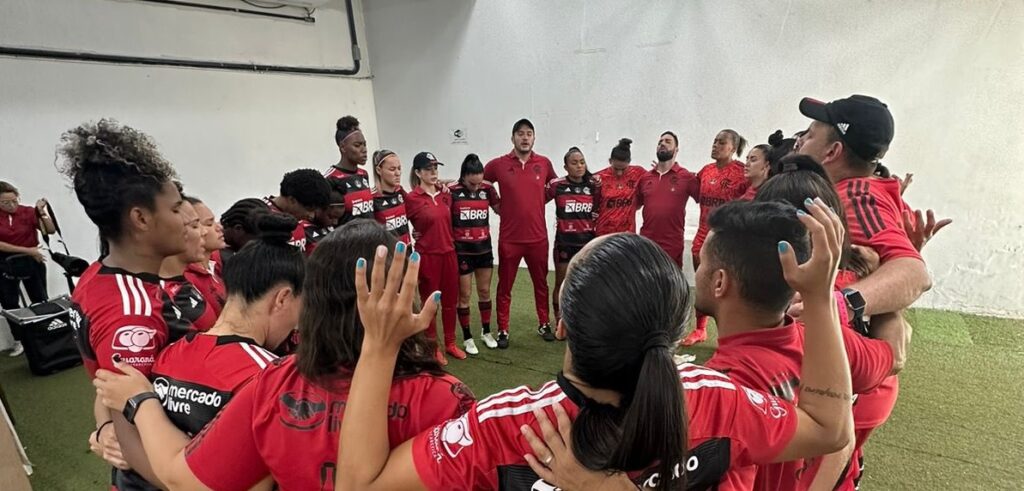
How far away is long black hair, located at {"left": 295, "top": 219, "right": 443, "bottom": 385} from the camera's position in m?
0.86

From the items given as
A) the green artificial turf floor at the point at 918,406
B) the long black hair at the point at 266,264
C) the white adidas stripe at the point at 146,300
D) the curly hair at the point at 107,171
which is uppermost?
the curly hair at the point at 107,171

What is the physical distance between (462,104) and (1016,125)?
527cm

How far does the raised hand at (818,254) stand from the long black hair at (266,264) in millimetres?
984

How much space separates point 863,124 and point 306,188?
245cm

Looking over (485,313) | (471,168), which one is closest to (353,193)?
(471,168)

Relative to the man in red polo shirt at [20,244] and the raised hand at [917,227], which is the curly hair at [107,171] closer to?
the raised hand at [917,227]

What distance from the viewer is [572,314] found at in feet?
2.39

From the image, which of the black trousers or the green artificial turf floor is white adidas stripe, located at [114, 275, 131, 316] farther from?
the black trousers

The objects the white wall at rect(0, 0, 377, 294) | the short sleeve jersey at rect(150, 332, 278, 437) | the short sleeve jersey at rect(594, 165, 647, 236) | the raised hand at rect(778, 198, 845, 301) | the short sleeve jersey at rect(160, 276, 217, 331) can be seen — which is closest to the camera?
the raised hand at rect(778, 198, 845, 301)

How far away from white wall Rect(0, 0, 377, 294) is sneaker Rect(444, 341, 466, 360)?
3.64 meters

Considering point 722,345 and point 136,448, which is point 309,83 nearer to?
point 136,448

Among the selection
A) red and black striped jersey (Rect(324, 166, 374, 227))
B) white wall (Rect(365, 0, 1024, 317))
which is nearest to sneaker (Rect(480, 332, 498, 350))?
red and black striped jersey (Rect(324, 166, 374, 227))

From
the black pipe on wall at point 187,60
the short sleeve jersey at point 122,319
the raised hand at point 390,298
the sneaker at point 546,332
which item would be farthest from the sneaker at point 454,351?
the black pipe on wall at point 187,60

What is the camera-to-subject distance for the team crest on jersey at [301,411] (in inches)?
34.5
